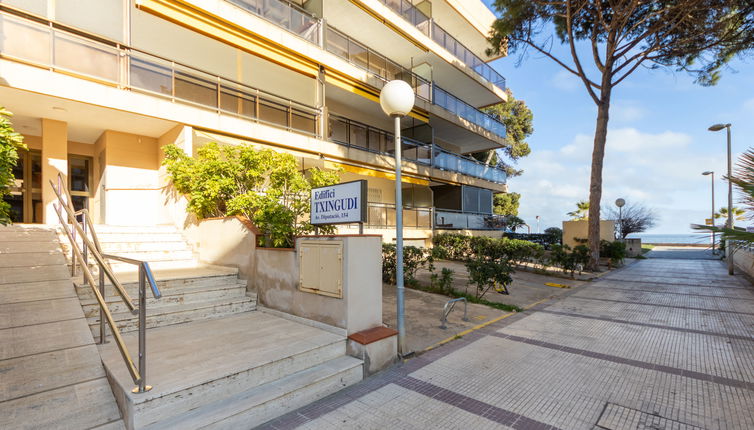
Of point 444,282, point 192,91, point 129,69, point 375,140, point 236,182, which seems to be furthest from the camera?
point 375,140

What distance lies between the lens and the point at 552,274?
13023 mm

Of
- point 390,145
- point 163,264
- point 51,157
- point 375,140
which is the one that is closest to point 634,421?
point 163,264

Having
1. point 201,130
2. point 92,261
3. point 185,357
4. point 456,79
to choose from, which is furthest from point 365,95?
point 185,357

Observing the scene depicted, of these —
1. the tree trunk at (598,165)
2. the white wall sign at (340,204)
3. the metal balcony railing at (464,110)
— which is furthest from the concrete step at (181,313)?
the tree trunk at (598,165)

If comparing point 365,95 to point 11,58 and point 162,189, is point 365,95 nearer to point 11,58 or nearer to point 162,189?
point 162,189

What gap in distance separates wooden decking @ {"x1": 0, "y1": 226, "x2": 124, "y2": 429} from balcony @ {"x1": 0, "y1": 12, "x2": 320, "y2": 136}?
517cm

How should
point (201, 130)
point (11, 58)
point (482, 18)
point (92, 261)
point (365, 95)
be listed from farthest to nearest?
point (482, 18)
point (365, 95)
point (201, 130)
point (11, 58)
point (92, 261)

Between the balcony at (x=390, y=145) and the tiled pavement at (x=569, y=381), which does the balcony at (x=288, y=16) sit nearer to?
the balcony at (x=390, y=145)

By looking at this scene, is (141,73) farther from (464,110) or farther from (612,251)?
(612,251)

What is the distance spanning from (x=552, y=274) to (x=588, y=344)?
28.4 feet

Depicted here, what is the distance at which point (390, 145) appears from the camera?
17766 mm

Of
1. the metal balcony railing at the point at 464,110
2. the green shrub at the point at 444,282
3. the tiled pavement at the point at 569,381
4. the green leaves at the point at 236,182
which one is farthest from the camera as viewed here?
the metal balcony railing at the point at 464,110

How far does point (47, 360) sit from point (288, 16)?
38.6 ft

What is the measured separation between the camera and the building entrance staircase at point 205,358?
8.87 ft
